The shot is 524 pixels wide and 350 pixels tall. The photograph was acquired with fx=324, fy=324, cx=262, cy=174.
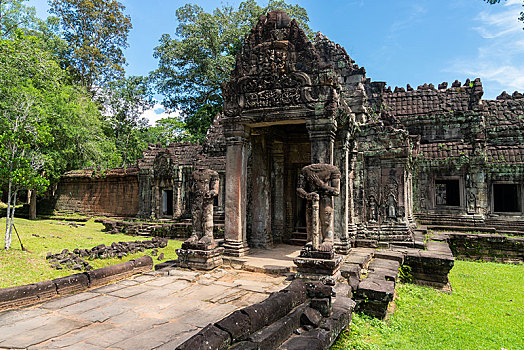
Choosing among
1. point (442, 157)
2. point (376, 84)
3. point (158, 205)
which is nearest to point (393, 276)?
point (376, 84)

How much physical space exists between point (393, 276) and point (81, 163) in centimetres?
2005

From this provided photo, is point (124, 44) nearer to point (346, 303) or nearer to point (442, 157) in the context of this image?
point (442, 157)

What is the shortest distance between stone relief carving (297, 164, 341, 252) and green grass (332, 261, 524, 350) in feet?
4.62

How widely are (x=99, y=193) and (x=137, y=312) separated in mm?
20041

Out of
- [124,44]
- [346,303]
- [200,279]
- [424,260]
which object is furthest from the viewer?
[124,44]

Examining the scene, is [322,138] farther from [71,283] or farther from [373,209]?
[71,283]

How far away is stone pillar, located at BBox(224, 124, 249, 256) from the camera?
7.62 metres

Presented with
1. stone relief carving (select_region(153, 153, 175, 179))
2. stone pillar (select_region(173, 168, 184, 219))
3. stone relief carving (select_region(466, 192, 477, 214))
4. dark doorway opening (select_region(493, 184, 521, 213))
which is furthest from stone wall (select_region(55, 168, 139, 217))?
dark doorway opening (select_region(493, 184, 521, 213))

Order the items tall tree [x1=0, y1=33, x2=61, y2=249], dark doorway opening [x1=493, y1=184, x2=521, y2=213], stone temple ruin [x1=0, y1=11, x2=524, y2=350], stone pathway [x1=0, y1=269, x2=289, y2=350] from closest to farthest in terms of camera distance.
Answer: stone pathway [x1=0, y1=269, x2=289, y2=350] → stone temple ruin [x1=0, y1=11, x2=524, y2=350] → tall tree [x1=0, y1=33, x2=61, y2=249] → dark doorway opening [x1=493, y1=184, x2=521, y2=213]

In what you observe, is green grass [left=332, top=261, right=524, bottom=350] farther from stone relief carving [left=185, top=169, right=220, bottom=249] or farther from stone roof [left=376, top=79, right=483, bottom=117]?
stone roof [left=376, top=79, right=483, bottom=117]

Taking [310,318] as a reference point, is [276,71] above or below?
above

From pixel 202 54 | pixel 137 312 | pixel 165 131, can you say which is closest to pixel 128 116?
pixel 165 131

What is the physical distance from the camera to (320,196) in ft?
19.6

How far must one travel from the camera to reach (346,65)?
9.73 meters
